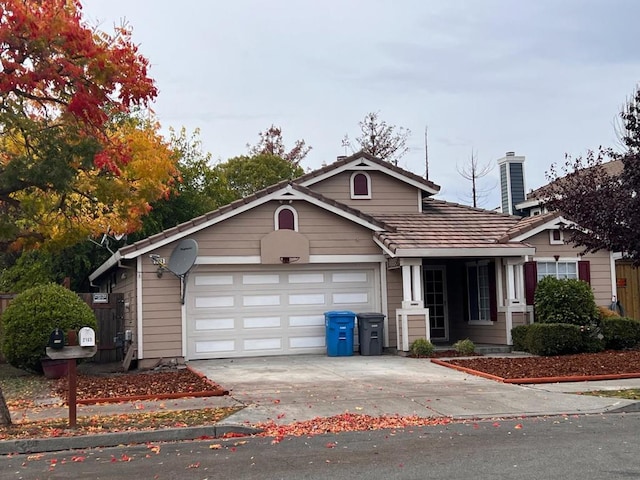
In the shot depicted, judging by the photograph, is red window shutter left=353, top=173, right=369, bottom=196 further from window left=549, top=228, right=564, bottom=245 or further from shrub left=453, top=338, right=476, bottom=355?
shrub left=453, top=338, right=476, bottom=355

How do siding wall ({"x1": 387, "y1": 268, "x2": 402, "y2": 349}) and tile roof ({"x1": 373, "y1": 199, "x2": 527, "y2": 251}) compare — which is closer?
tile roof ({"x1": 373, "y1": 199, "x2": 527, "y2": 251})

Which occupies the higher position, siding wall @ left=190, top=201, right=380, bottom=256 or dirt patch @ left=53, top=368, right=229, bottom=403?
siding wall @ left=190, top=201, right=380, bottom=256

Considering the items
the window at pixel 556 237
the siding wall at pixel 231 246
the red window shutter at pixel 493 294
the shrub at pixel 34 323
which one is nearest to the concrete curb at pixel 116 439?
the shrub at pixel 34 323

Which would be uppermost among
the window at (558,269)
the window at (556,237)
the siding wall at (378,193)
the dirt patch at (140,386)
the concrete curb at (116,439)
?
the siding wall at (378,193)

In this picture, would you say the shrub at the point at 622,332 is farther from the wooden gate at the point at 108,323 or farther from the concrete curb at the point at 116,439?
the wooden gate at the point at 108,323

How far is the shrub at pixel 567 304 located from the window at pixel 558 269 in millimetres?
1480

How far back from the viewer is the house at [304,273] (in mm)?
16891

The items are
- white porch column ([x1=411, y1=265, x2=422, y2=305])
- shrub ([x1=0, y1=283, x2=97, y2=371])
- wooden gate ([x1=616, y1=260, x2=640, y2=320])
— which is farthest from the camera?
wooden gate ([x1=616, y1=260, x2=640, y2=320])

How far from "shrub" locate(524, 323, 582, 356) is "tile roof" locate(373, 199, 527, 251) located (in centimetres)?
251

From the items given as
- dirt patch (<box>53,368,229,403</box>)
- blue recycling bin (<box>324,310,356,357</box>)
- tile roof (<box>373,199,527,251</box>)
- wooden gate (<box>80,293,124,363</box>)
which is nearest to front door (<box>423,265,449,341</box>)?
tile roof (<box>373,199,527,251</box>)

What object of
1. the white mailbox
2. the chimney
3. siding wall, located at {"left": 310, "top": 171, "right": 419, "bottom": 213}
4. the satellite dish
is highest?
the chimney

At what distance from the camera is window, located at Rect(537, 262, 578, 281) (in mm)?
19156

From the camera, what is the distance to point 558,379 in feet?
43.3

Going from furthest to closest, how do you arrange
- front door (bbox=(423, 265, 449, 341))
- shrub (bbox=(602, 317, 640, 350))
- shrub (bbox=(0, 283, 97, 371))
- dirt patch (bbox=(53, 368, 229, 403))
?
front door (bbox=(423, 265, 449, 341)) < shrub (bbox=(602, 317, 640, 350)) < shrub (bbox=(0, 283, 97, 371)) < dirt patch (bbox=(53, 368, 229, 403))
